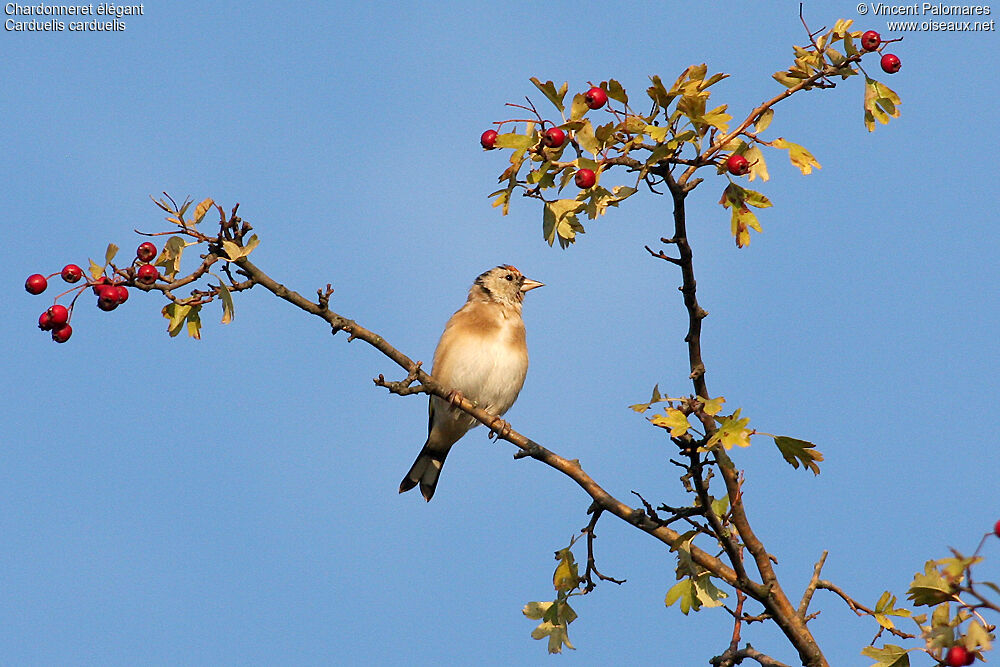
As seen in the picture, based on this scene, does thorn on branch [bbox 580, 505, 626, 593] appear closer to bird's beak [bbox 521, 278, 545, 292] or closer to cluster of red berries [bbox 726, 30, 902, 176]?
cluster of red berries [bbox 726, 30, 902, 176]

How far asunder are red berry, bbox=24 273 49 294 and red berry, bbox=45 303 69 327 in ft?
0.37

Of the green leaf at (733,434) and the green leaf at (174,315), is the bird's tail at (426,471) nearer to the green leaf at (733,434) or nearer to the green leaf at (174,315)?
the green leaf at (174,315)

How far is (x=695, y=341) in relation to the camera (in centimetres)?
503

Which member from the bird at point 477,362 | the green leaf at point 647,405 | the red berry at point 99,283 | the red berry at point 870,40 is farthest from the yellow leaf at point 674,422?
the bird at point 477,362

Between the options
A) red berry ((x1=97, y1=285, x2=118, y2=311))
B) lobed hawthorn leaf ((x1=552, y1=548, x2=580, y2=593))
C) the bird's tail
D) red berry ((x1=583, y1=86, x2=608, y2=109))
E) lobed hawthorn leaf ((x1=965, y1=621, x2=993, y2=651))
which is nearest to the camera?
lobed hawthorn leaf ((x1=965, y1=621, x2=993, y2=651))

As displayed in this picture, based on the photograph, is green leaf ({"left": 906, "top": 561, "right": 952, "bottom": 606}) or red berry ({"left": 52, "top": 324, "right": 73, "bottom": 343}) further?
red berry ({"left": 52, "top": 324, "right": 73, "bottom": 343})

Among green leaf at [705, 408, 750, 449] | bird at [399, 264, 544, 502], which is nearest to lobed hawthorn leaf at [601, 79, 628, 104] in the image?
green leaf at [705, 408, 750, 449]

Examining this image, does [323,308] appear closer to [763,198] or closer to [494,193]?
[494,193]

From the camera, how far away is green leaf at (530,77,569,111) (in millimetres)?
4773

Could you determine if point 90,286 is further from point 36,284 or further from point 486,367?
point 486,367

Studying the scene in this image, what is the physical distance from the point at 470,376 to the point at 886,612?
5.02 m

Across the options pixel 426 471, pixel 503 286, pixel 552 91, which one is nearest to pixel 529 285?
pixel 503 286

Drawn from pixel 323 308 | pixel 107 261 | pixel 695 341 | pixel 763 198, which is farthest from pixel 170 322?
pixel 763 198

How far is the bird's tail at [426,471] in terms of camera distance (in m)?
10.2
